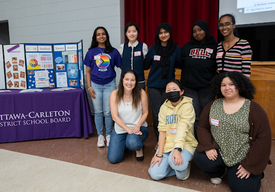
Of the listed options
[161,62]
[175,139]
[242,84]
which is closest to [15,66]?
[161,62]

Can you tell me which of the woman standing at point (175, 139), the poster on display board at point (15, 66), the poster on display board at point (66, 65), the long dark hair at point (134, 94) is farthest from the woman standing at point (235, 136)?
the poster on display board at point (15, 66)

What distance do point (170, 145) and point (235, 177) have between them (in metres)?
0.54

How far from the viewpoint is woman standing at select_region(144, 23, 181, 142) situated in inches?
81.6

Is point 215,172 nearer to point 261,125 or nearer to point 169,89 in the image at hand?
point 261,125

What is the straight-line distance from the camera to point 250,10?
271cm

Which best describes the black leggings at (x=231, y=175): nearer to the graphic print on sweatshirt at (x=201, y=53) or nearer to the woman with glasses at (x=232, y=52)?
the woman with glasses at (x=232, y=52)

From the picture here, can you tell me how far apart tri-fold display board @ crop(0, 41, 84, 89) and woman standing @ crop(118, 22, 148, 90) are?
0.89m

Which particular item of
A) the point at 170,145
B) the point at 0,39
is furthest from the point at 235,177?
the point at 0,39

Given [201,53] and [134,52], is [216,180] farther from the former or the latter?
[134,52]

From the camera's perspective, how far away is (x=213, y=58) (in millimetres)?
1937

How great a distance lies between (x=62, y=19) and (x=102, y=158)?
116 inches

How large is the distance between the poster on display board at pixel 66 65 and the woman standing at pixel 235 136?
6.66ft

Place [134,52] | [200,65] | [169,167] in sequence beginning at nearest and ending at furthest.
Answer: [169,167], [200,65], [134,52]

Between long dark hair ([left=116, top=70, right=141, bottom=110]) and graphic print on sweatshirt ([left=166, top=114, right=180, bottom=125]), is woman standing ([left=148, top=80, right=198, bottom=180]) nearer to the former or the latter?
graphic print on sweatshirt ([left=166, top=114, right=180, bottom=125])
